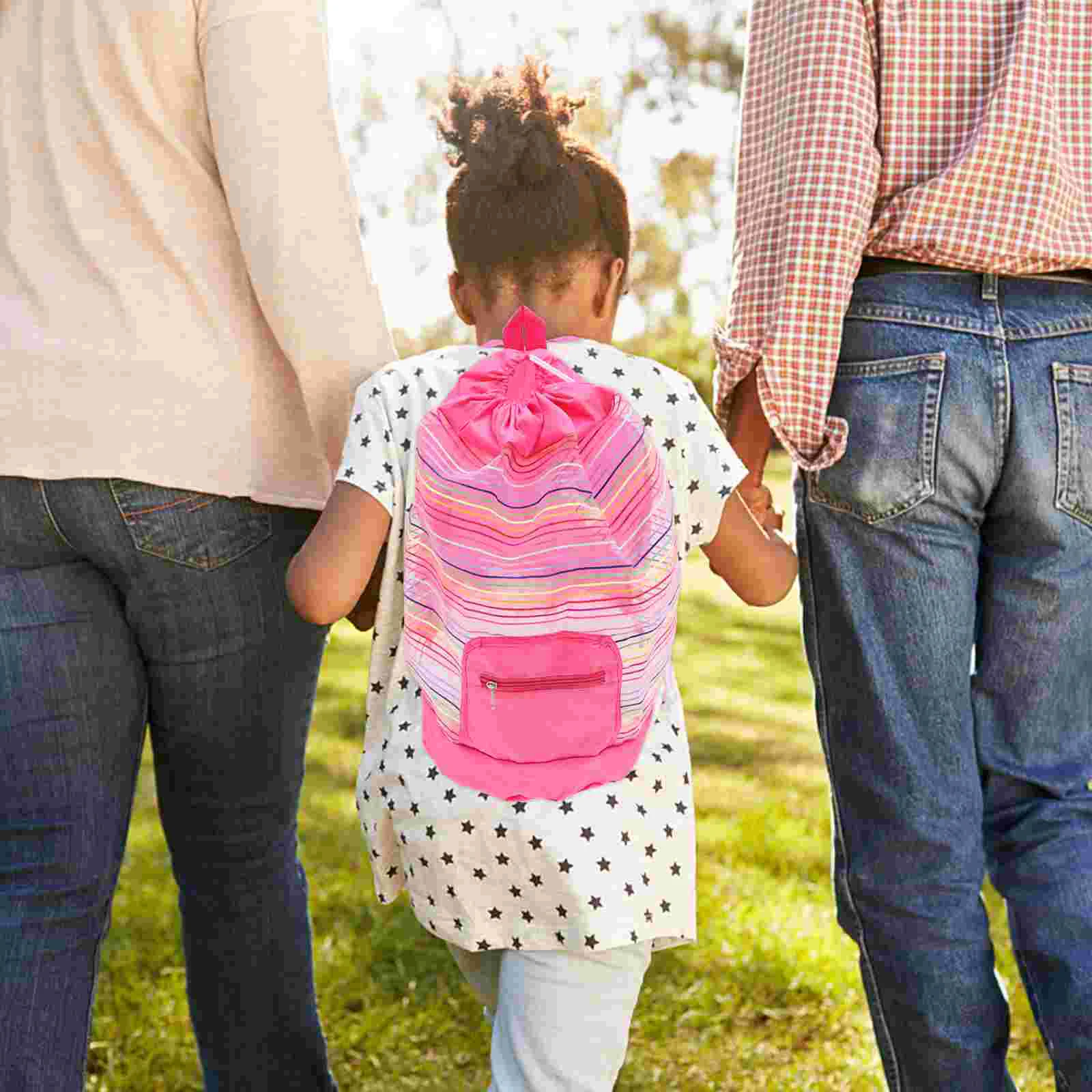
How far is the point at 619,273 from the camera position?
221cm

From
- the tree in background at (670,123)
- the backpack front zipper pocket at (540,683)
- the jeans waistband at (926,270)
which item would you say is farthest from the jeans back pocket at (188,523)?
the tree in background at (670,123)

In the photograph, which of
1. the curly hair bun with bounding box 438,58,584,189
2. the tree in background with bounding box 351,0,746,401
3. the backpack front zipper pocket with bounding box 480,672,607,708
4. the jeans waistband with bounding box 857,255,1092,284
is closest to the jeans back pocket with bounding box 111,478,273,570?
the backpack front zipper pocket with bounding box 480,672,607,708

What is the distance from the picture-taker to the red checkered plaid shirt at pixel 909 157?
2.26m

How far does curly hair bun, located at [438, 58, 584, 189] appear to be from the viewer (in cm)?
214

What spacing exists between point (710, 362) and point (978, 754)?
17.5m

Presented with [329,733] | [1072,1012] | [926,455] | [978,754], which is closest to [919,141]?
[926,455]

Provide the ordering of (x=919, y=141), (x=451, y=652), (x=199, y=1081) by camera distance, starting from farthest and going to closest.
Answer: (x=199, y=1081), (x=919, y=141), (x=451, y=652)

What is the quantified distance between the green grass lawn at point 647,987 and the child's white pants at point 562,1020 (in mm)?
1033

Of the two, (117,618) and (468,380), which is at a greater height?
(468,380)

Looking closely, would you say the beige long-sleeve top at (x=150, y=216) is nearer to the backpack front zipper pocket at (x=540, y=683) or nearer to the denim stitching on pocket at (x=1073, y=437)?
the backpack front zipper pocket at (x=540, y=683)

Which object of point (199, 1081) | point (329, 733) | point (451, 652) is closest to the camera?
point (451, 652)

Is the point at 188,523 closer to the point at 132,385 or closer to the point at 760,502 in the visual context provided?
the point at 132,385

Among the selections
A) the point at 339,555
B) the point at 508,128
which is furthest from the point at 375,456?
the point at 508,128

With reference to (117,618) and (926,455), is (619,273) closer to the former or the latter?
(926,455)
